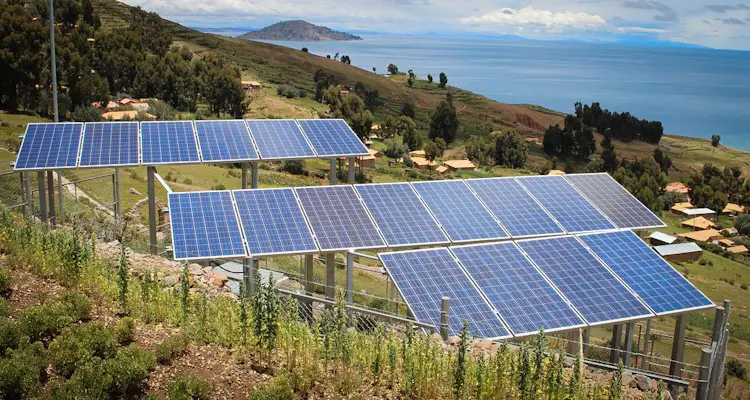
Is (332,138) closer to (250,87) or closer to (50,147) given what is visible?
(50,147)

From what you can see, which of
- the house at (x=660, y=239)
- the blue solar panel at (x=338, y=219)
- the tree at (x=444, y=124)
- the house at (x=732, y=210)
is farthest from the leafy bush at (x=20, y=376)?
the tree at (x=444, y=124)

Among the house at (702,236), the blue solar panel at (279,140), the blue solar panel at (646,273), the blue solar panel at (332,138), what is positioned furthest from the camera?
the house at (702,236)

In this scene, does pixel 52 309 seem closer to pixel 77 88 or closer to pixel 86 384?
pixel 86 384

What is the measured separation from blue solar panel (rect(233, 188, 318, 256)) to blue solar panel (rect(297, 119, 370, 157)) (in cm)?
405

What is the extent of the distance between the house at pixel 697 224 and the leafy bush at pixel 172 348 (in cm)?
9071

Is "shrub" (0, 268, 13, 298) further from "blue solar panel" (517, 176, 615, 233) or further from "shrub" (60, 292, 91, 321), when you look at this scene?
"blue solar panel" (517, 176, 615, 233)

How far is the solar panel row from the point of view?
18.8 m

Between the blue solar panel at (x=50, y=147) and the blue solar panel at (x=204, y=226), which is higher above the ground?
the blue solar panel at (x=50, y=147)

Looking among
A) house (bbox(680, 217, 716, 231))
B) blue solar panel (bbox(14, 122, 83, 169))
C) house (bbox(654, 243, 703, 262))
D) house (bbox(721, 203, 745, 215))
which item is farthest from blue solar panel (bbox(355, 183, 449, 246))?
house (bbox(721, 203, 745, 215))

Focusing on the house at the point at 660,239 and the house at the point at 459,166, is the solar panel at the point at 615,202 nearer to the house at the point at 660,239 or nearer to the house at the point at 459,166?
the house at the point at 660,239

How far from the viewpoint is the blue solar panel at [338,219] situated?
15492mm

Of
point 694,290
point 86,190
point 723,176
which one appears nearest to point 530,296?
point 694,290

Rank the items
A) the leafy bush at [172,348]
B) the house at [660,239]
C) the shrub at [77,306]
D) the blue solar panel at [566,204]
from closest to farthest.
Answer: the leafy bush at [172,348]
the shrub at [77,306]
the blue solar panel at [566,204]
the house at [660,239]

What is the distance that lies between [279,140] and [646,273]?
41.9 feet
